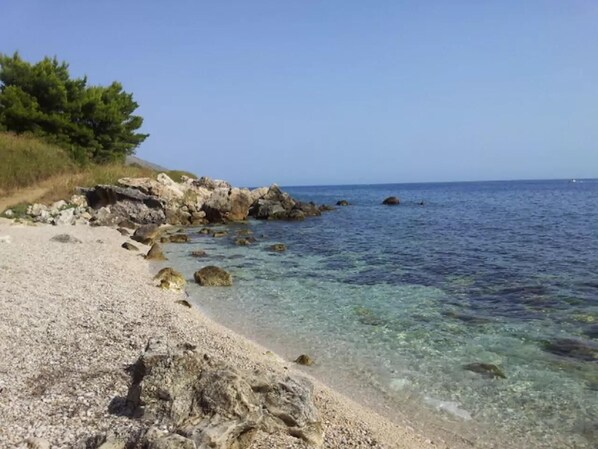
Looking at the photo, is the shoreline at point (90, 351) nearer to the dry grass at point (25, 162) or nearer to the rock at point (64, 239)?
the rock at point (64, 239)

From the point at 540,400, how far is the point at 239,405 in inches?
218

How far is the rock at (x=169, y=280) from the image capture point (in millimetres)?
14328

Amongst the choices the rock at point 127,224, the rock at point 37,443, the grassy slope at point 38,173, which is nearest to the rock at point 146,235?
the rock at point 127,224

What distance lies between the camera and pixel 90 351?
7520 mm

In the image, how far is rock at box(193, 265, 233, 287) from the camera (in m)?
15.6

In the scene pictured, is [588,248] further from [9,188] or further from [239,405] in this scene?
[9,188]

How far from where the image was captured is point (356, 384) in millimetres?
8445

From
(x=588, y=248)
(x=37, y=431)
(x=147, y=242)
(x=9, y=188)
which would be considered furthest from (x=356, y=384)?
(x=9, y=188)

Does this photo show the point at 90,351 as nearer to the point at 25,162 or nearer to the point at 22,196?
the point at 22,196

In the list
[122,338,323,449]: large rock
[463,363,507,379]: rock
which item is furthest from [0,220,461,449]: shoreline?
[463,363,507,379]: rock

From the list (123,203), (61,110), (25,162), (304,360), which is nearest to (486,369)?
(304,360)

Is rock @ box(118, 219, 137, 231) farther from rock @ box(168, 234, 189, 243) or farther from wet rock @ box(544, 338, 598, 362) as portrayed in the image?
wet rock @ box(544, 338, 598, 362)

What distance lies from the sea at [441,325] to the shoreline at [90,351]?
0.82m

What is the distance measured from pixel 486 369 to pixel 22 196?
98.8ft
